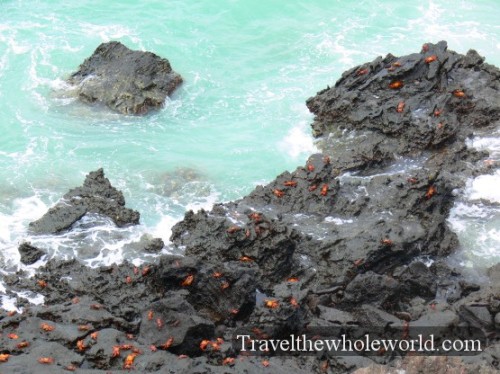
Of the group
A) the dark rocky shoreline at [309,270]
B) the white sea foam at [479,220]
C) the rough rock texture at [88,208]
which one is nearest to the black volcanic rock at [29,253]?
the dark rocky shoreline at [309,270]

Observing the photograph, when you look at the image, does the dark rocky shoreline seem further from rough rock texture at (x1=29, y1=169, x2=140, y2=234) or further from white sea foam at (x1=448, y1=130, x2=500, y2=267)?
white sea foam at (x1=448, y1=130, x2=500, y2=267)

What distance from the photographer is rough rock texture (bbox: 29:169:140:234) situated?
14547 mm

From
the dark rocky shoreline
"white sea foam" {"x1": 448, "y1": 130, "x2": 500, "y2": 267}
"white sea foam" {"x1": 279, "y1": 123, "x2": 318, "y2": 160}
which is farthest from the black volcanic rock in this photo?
"white sea foam" {"x1": 448, "y1": 130, "x2": 500, "y2": 267}

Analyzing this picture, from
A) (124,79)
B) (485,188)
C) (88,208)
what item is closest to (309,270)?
(88,208)

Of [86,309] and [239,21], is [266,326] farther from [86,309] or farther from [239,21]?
[239,21]

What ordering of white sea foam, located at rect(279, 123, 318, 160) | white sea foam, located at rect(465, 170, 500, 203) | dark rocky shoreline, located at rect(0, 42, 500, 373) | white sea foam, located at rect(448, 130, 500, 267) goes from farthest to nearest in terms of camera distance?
white sea foam, located at rect(279, 123, 318, 160), white sea foam, located at rect(465, 170, 500, 203), white sea foam, located at rect(448, 130, 500, 267), dark rocky shoreline, located at rect(0, 42, 500, 373)

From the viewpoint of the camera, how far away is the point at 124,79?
20.1 meters

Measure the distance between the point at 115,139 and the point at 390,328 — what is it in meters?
10.8

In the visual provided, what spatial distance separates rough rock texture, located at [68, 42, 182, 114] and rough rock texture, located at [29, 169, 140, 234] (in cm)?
505

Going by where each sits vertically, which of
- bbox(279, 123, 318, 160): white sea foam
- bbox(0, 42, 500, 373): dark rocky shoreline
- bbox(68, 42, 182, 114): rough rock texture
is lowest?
bbox(0, 42, 500, 373): dark rocky shoreline

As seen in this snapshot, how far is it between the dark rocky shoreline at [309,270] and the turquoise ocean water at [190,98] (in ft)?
3.64

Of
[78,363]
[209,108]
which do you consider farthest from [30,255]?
[209,108]

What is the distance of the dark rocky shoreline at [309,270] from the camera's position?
10711mm

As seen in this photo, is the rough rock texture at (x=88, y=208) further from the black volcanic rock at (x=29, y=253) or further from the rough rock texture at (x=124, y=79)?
the rough rock texture at (x=124, y=79)
